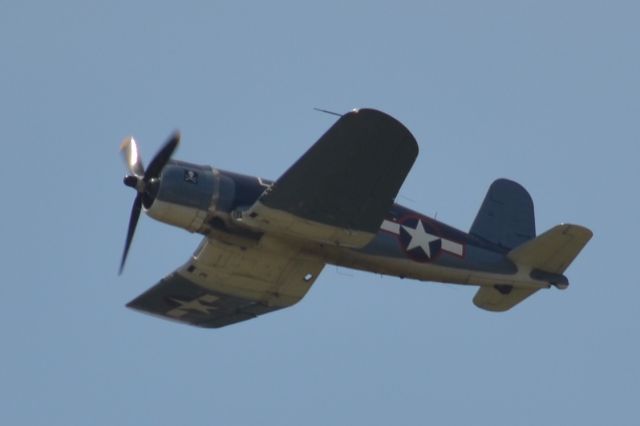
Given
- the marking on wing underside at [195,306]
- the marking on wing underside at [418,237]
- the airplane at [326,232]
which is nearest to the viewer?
the airplane at [326,232]

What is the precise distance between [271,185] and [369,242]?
5.54ft

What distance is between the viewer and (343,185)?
18750 mm

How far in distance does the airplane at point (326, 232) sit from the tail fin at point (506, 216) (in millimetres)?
23

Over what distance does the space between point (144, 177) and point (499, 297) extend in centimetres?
616

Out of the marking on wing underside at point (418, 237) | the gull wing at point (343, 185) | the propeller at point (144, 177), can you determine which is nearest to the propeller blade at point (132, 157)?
the propeller at point (144, 177)

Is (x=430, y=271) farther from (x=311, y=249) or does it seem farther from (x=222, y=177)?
(x=222, y=177)

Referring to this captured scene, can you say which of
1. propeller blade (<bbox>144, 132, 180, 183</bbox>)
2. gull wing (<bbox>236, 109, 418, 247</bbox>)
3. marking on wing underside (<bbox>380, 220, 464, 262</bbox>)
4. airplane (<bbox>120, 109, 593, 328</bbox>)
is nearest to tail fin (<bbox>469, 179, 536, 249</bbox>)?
airplane (<bbox>120, 109, 593, 328</bbox>)

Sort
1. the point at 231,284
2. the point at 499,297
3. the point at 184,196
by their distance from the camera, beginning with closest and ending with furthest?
the point at 184,196, the point at 231,284, the point at 499,297

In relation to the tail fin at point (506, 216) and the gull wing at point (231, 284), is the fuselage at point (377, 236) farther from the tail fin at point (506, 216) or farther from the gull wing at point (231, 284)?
the tail fin at point (506, 216)

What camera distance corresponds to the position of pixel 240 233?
64.7 feet

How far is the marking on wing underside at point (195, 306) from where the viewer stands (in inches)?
858

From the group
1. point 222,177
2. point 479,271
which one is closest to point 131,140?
point 222,177

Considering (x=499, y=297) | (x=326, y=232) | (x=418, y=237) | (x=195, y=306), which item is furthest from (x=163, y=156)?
(x=499, y=297)

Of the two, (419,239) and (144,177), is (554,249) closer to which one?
(419,239)
